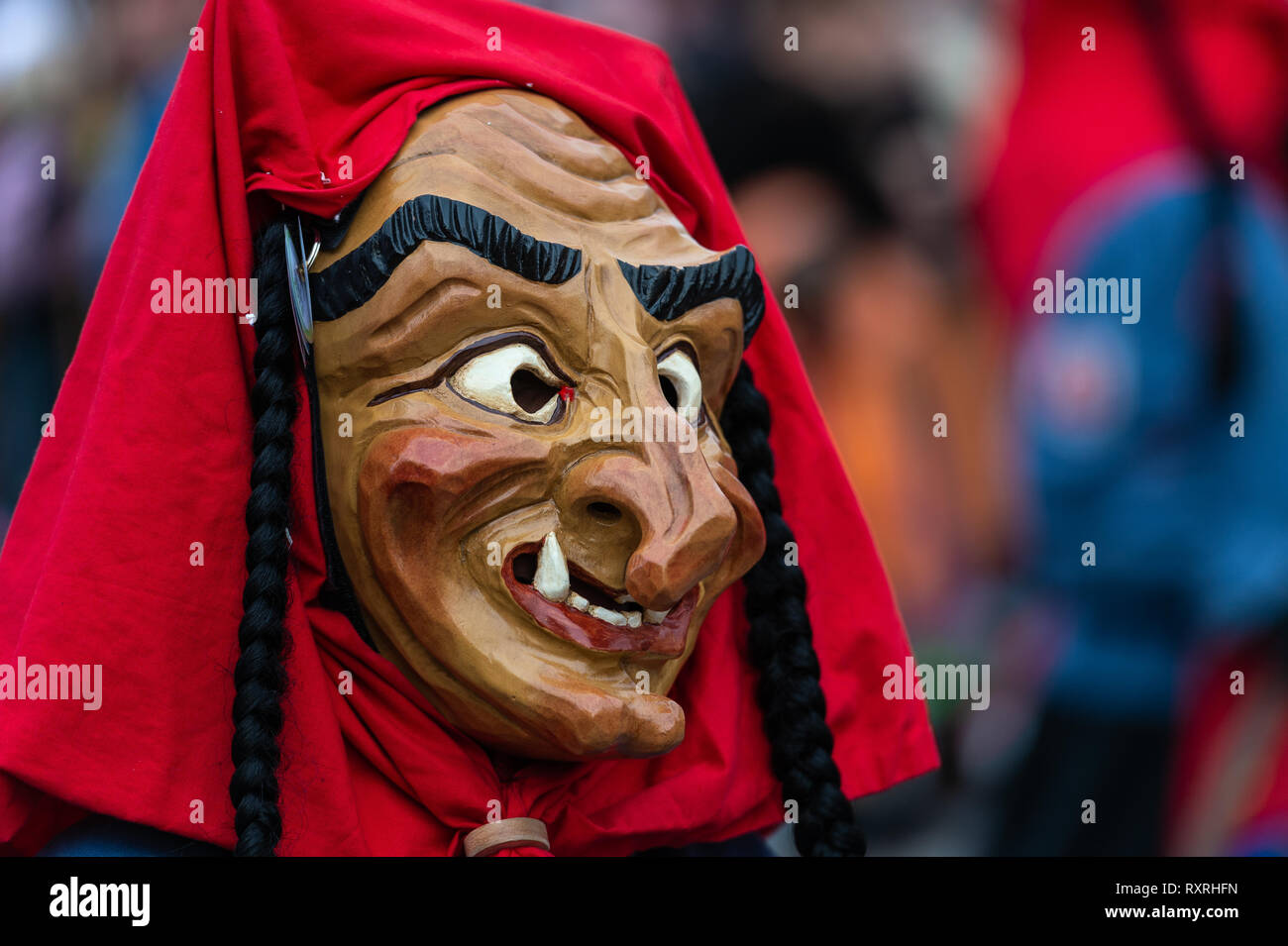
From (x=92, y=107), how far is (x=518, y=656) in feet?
5.66

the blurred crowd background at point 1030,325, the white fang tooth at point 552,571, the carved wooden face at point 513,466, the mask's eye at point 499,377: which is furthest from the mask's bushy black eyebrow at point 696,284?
the blurred crowd background at point 1030,325

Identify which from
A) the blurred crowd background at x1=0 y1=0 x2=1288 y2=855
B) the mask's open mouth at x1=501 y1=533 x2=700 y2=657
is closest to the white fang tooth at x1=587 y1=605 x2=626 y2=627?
the mask's open mouth at x1=501 y1=533 x2=700 y2=657

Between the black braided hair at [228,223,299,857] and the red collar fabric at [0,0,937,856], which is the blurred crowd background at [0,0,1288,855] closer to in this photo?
the red collar fabric at [0,0,937,856]

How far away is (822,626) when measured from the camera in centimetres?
179

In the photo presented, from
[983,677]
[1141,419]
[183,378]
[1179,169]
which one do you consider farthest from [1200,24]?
[183,378]

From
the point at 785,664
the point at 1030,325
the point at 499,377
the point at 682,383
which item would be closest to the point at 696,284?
the point at 682,383

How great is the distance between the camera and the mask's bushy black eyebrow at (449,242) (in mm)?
1413

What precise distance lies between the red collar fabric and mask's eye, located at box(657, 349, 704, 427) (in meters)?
0.24

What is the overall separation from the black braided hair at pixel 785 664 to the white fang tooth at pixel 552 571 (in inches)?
14.7

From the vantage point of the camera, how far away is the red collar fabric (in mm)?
1362

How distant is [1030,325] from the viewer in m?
2.91

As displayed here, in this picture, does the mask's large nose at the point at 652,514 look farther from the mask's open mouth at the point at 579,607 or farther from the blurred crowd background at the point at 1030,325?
the blurred crowd background at the point at 1030,325
